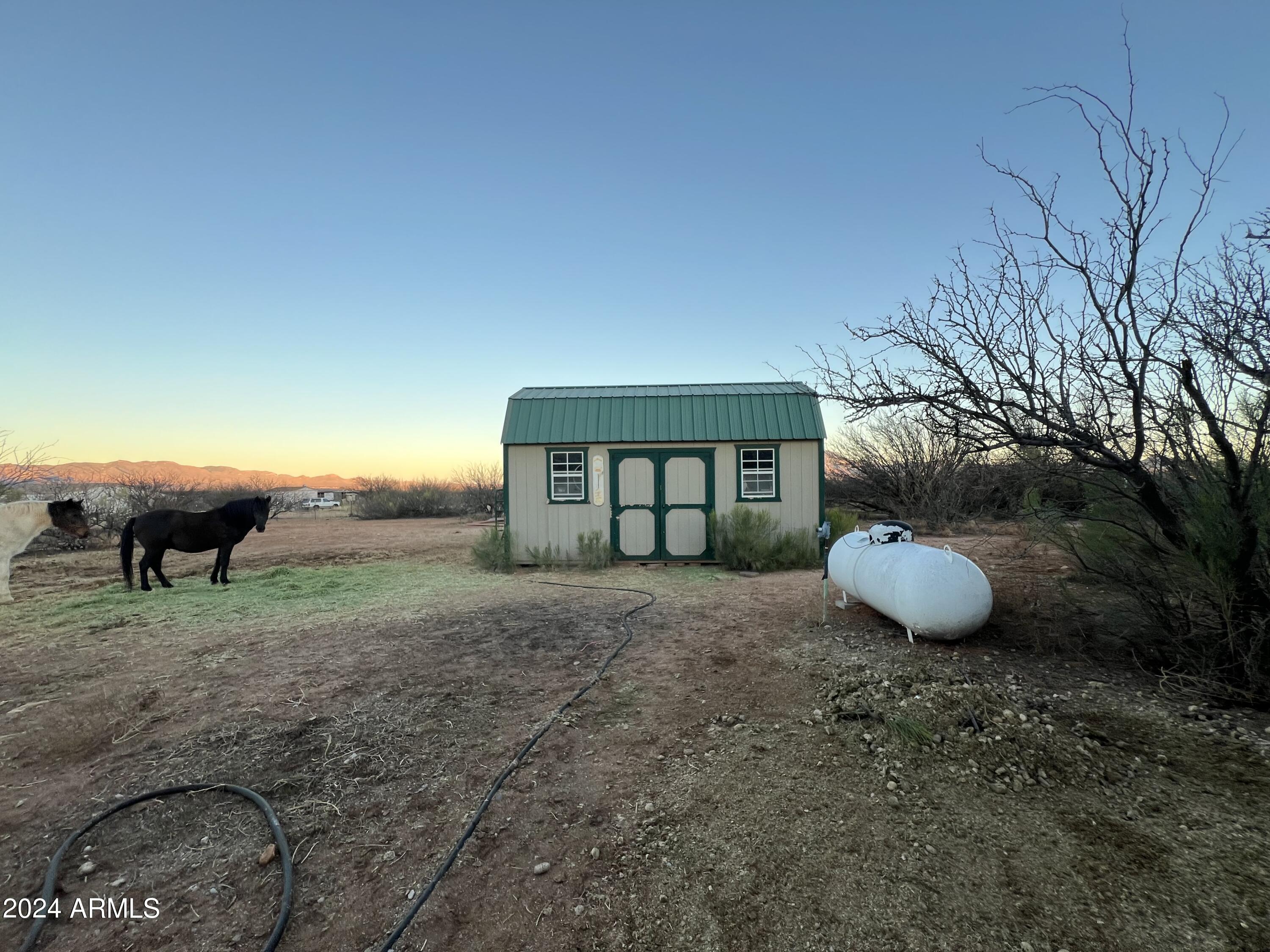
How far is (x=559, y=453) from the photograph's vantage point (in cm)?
1077

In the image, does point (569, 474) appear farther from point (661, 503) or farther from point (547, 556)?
point (661, 503)

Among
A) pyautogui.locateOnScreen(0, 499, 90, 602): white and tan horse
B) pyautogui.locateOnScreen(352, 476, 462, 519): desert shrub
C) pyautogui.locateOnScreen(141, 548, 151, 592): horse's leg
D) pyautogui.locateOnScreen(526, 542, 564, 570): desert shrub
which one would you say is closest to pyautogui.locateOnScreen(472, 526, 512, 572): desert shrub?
pyautogui.locateOnScreen(526, 542, 564, 570): desert shrub

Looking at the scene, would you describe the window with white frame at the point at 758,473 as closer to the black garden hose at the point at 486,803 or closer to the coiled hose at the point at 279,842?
the black garden hose at the point at 486,803

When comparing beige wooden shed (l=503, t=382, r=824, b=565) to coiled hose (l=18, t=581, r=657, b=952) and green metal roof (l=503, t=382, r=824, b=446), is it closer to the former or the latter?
green metal roof (l=503, t=382, r=824, b=446)

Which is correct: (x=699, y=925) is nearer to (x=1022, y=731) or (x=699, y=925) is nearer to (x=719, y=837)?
(x=719, y=837)

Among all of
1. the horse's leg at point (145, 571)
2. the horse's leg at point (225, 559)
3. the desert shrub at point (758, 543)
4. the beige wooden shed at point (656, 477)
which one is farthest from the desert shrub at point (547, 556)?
the horse's leg at point (145, 571)

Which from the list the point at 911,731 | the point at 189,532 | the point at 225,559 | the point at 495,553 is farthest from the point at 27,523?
the point at 911,731

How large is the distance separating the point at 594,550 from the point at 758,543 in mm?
2975

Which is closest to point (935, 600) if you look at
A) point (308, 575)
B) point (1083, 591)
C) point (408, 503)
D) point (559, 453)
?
point (1083, 591)

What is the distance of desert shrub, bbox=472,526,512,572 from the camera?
10383 mm

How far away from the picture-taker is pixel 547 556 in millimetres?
10594

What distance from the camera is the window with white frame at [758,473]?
34.8 ft

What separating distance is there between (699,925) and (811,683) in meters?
2.59

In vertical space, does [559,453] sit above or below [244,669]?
above
